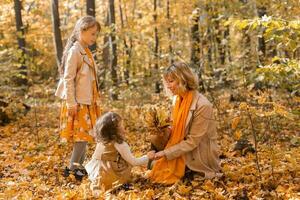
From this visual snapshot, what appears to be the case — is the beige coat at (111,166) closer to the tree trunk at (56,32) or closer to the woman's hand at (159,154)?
the woman's hand at (159,154)

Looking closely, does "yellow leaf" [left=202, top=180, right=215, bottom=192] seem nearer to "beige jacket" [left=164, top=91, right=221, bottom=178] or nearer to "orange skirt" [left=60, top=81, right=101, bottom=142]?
"beige jacket" [left=164, top=91, right=221, bottom=178]

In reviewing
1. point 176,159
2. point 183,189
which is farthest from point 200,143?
point 183,189

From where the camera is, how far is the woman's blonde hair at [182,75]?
4.55 meters

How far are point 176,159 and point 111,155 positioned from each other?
2.40 feet

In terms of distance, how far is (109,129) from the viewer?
15.0 ft

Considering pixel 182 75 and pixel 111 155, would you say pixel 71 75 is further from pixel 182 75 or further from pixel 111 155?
pixel 182 75

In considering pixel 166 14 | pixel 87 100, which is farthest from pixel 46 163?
pixel 166 14

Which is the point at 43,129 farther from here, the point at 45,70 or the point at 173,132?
the point at 45,70

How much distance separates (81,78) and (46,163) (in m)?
1.78

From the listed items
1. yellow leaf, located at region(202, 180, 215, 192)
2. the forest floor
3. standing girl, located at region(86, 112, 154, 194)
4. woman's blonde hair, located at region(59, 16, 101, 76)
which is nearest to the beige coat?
standing girl, located at region(86, 112, 154, 194)

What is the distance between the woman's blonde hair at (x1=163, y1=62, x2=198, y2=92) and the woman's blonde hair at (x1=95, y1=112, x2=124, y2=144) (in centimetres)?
74

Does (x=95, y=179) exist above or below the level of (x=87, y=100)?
below

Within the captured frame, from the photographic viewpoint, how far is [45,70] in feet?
102

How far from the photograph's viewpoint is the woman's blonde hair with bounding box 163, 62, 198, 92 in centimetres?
455
